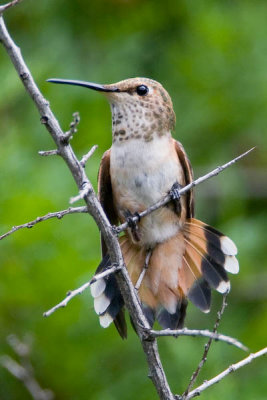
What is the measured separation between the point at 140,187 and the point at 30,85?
1367mm

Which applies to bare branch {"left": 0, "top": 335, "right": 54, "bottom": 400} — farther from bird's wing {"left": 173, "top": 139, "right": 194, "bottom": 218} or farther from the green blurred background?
bird's wing {"left": 173, "top": 139, "right": 194, "bottom": 218}

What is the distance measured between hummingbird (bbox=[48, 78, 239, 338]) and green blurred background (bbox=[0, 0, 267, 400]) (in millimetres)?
383

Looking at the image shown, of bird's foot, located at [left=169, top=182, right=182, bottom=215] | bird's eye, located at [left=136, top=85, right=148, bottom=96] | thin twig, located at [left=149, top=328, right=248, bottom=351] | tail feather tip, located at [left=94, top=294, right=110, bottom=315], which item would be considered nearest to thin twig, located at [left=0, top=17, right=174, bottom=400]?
thin twig, located at [left=149, top=328, right=248, bottom=351]

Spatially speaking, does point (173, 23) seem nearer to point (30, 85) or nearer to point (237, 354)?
point (237, 354)

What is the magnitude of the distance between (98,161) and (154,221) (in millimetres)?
885

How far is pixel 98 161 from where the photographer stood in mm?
4828

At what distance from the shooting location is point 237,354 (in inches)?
187

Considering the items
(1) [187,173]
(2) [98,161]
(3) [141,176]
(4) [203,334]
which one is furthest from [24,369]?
(4) [203,334]

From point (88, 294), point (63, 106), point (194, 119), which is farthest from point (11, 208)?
point (194, 119)

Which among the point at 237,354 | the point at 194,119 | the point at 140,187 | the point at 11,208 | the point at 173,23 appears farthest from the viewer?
the point at 173,23

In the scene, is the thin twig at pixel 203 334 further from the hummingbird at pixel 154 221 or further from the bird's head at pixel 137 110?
the bird's head at pixel 137 110

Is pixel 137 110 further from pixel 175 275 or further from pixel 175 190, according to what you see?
pixel 175 275

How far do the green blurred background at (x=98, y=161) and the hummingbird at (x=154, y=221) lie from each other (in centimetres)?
38

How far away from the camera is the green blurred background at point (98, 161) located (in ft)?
14.1
